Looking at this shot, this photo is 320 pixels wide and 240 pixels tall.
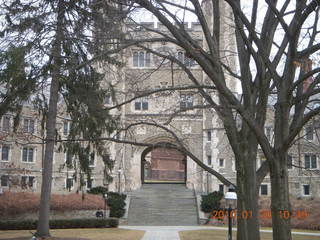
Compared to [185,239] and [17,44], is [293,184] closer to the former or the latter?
[185,239]

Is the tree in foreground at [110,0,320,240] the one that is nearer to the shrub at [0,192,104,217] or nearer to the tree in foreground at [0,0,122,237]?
the tree in foreground at [0,0,122,237]

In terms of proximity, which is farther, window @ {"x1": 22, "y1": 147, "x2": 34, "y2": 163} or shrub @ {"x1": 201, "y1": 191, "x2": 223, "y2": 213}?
window @ {"x1": 22, "y1": 147, "x2": 34, "y2": 163}

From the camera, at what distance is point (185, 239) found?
19547mm

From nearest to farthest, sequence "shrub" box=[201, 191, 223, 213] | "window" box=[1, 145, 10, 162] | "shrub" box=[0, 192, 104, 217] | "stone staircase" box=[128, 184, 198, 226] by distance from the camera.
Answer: "shrub" box=[0, 192, 104, 217] < "stone staircase" box=[128, 184, 198, 226] < "shrub" box=[201, 191, 223, 213] < "window" box=[1, 145, 10, 162]

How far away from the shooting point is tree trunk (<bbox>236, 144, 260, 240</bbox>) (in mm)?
9602

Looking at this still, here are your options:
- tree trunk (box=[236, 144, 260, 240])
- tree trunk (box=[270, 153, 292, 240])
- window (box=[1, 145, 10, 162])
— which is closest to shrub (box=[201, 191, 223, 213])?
window (box=[1, 145, 10, 162])

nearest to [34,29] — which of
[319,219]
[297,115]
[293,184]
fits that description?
[297,115]

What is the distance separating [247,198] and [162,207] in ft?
77.6

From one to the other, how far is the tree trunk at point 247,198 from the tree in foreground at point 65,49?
3448mm

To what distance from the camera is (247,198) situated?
955 centimetres

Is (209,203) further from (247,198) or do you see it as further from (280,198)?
(280,198)

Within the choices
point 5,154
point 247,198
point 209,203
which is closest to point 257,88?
point 247,198

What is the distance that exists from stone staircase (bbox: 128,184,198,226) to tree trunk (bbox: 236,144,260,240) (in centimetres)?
1959

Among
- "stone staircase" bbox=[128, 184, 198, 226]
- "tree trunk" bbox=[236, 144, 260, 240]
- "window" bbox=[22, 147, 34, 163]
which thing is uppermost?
"window" bbox=[22, 147, 34, 163]
